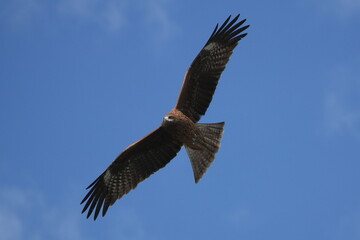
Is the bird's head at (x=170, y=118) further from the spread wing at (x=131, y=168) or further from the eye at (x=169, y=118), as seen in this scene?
the spread wing at (x=131, y=168)

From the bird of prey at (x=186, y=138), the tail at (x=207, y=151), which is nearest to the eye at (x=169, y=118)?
the bird of prey at (x=186, y=138)

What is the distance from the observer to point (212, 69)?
11.3m

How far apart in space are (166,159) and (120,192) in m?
1.05

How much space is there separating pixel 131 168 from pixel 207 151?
4.73ft

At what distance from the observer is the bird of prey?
11211 mm

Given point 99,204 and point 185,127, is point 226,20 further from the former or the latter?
point 99,204

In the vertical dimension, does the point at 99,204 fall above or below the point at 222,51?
below

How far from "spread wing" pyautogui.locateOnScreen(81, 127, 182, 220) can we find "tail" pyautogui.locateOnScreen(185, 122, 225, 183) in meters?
0.36

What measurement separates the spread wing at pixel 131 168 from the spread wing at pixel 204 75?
702 millimetres

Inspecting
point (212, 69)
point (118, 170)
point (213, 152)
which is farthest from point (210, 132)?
point (118, 170)

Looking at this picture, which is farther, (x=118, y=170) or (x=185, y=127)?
(x=118, y=170)

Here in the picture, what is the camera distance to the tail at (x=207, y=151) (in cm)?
1147

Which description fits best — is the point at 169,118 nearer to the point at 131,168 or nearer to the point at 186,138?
the point at 186,138

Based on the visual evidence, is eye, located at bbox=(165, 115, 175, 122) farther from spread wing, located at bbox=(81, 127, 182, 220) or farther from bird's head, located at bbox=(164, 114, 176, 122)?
spread wing, located at bbox=(81, 127, 182, 220)
